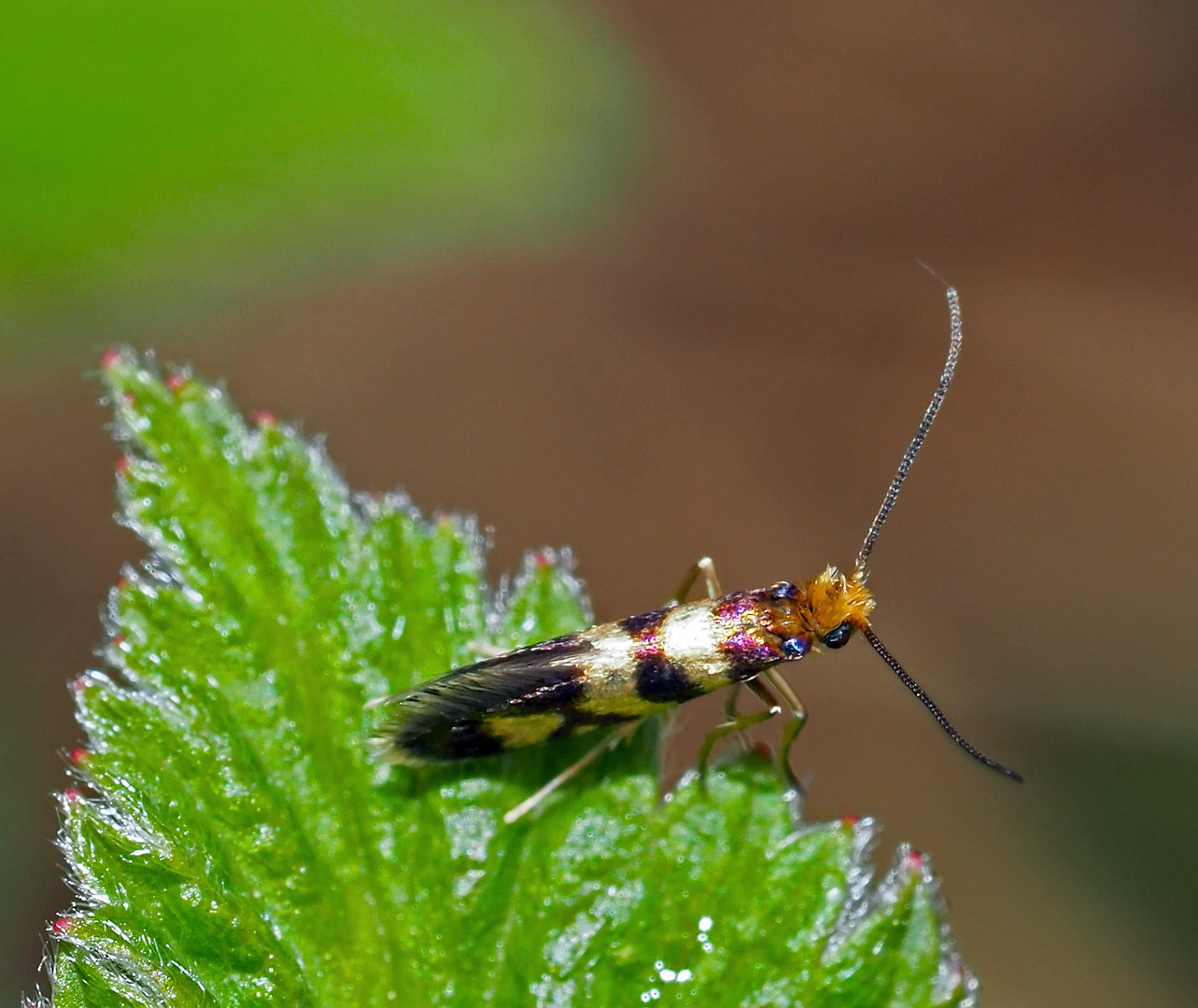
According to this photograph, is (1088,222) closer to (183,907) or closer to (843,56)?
(843,56)

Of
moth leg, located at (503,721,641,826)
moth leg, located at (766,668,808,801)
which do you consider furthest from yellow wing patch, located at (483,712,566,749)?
moth leg, located at (766,668,808,801)

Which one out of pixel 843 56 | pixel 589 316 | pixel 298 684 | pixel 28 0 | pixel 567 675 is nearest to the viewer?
pixel 298 684

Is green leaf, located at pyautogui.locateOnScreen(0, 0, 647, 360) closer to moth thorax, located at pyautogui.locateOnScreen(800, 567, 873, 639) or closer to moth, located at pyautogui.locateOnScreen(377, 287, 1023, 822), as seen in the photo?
moth, located at pyautogui.locateOnScreen(377, 287, 1023, 822)

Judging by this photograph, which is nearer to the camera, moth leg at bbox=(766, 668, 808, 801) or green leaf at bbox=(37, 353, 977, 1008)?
green leaf at bbox=(37, 353, 977, 1008)

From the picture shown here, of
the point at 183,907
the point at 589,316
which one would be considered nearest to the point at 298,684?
the point at 183,907

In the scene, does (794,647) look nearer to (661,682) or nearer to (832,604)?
(832,604)

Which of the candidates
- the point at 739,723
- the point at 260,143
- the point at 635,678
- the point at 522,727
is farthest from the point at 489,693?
the point at 260,143
